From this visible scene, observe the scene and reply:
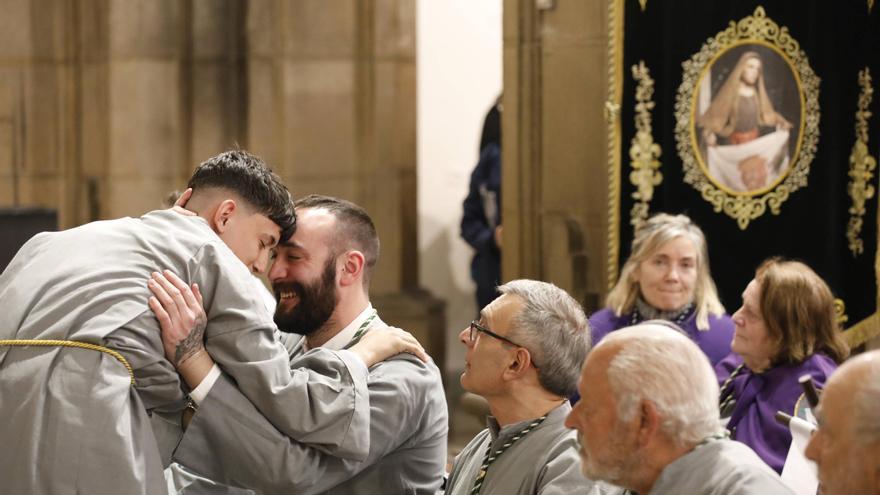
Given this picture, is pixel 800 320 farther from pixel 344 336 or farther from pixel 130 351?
pixel 130 351

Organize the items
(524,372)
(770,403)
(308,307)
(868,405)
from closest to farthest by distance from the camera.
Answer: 1. (868,405)
2. (524,372)
3. (308,307)
4. (770,403)

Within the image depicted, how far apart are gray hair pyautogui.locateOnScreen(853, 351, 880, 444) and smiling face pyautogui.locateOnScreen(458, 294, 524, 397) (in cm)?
110

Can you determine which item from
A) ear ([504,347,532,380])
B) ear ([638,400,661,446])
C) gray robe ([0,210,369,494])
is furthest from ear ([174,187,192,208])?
ear ([638,400,661,446])

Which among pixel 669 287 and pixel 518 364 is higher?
pixel 518 364

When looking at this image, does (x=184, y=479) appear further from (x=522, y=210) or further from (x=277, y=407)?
(x=522, y=210)

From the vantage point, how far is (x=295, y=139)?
8.03m

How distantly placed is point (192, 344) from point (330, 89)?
499cm

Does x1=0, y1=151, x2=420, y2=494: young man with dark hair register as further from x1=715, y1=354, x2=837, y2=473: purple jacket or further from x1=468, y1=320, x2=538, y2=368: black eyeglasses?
x1=715, y1=354, x2=837, y2=473: purple jacket

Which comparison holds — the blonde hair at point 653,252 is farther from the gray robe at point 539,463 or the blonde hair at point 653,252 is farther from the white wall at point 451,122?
the white wall at point 451,122

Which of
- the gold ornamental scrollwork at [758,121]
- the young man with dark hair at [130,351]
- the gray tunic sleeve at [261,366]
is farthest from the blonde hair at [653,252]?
the gray tunic sleeve at [261,366]

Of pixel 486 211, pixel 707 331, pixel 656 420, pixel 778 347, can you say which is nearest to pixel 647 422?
pixel 656 420

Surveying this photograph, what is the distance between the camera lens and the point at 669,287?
19.2ft

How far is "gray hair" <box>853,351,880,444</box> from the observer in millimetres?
2441

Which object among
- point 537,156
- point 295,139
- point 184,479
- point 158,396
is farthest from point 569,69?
point 158,396
